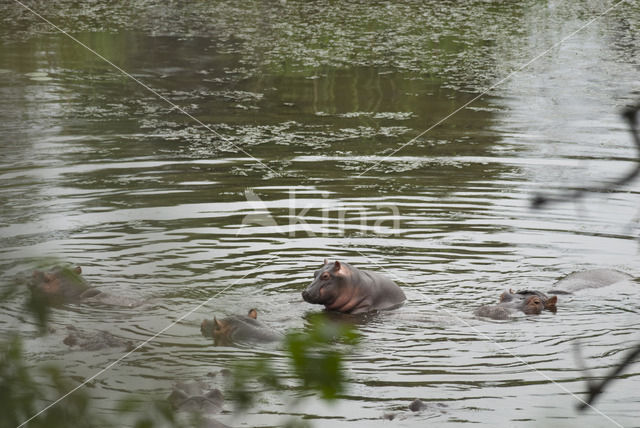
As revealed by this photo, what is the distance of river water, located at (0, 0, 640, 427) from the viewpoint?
5875mm

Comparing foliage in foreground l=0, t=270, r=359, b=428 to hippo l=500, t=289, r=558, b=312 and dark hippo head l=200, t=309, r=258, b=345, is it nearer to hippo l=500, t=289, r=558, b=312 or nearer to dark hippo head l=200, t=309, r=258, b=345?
dark hippo head l=200, t=309, r=258, b=345

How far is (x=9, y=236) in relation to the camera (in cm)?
838

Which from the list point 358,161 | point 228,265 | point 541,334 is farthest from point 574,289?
point 358,161

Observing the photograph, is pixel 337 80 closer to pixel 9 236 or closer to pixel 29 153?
pixel 29 153

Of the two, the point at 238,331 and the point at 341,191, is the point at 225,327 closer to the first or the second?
the point at 238,331

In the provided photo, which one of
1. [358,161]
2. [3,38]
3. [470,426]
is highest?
[3,38]

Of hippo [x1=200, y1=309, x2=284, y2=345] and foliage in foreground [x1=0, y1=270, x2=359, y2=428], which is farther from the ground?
foliage in foreground [x1=0, y1=270, x2=359, y2=428]

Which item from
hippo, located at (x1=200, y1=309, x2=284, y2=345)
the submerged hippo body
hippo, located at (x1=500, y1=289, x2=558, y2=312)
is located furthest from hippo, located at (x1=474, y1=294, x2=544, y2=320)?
hippo, located at (x1=200, y1=309, x2=284, y2=345)

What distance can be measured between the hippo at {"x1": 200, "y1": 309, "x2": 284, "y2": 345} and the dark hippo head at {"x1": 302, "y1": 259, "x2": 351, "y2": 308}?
67 cm

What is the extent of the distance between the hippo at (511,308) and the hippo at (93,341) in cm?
232

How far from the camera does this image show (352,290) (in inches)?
281

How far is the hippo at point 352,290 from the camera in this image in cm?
705

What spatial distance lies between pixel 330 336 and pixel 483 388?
3781 mm

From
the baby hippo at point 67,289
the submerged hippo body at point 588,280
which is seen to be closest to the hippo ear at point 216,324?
the baby hippo at point 67,289
